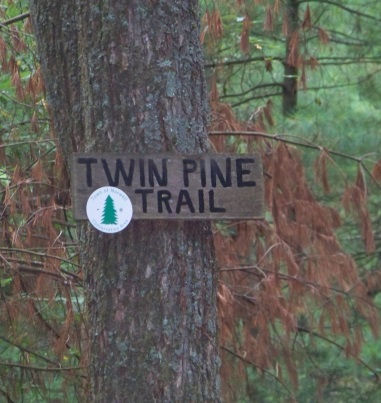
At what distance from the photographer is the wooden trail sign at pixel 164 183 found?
6.91ft

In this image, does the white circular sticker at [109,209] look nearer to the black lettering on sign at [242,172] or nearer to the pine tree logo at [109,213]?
the pine tree logo at [109,213]

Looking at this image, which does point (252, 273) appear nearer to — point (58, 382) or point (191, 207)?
point (58, 382)

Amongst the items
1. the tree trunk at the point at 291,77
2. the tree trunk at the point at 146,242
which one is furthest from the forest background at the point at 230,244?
the tree trunk at the point at 146,242

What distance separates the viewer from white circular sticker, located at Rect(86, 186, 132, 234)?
2.08 meters

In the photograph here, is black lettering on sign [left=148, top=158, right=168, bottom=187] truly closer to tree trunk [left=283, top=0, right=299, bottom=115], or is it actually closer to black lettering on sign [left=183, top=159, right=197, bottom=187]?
black lettering on sign [left=183, top=159, right=197, bottom=187]

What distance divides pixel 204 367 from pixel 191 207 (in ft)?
1.24

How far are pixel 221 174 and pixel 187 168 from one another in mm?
88

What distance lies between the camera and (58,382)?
162 inches

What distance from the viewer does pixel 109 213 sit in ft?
6.88

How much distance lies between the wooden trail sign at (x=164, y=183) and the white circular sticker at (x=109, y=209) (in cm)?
1

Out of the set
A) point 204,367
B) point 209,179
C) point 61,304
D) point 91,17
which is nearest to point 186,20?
point 91,17

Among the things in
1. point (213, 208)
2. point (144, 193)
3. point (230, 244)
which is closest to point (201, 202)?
point (213, 208)

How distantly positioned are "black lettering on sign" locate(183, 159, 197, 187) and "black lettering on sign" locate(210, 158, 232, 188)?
0.15 feet

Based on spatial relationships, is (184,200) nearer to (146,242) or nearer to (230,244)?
(146,242)
